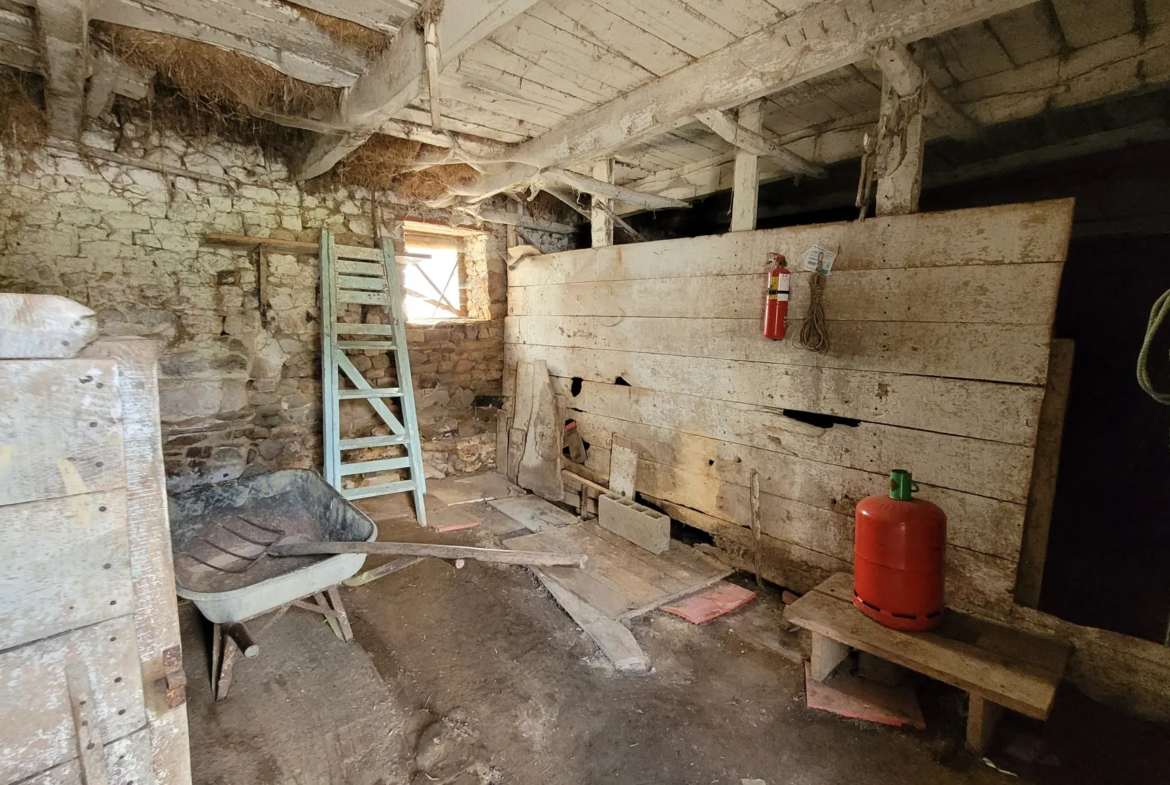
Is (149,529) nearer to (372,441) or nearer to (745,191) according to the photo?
(372,441)

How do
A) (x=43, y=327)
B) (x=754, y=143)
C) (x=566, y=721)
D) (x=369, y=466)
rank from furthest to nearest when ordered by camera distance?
(x=369, y=466)
(x=754, y=143)
(x=566, y=721)
(x=43, y=327)

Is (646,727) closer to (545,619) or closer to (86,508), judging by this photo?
(545,619)

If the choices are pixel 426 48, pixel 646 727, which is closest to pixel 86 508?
pixel 426 48

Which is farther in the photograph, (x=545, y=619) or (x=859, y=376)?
(x=545, y=619)

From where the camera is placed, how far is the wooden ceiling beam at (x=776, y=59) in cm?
173

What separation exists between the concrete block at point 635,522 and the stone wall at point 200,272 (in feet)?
7.05

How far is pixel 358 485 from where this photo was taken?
422cm

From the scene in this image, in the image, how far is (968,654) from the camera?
1.93m

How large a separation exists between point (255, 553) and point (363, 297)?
2135 millimetres

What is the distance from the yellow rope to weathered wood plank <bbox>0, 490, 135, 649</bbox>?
2709mm

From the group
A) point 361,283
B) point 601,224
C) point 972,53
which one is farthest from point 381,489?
point 972,53

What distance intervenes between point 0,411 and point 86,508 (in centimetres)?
25

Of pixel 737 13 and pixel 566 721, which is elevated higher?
pixel 737 13

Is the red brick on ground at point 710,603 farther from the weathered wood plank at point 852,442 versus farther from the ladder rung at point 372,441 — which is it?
the ladder rung at point 372,441
